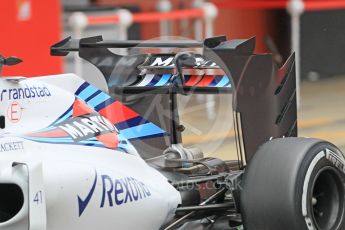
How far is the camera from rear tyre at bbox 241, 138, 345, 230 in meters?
4.51

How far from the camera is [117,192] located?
4.41 meters

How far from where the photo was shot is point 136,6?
1387 cm

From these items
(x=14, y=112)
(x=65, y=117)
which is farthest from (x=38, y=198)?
(x=65, y=117)

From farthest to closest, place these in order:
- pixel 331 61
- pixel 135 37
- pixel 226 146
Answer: pixel 331 61 → pixel 135 37 → pixel 226 146

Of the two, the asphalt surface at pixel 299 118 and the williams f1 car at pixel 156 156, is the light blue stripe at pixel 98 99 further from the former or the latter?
the asphalt surface at pixel 299 118

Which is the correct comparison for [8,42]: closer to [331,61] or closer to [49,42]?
[49,42]

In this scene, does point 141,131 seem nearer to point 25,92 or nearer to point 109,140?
point 109,140

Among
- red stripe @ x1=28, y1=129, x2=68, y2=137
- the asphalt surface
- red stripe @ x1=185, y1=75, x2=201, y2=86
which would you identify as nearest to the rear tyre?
red stripe @ x1=185, y1=75, x2=201, y2=86

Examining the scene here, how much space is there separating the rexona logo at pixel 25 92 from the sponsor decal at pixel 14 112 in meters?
0.03

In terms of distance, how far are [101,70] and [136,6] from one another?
27.7 feet

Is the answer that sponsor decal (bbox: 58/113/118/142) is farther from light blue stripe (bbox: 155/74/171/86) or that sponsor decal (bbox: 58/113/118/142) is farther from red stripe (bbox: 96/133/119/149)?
light blue stripe (bbox: 155/74/171/86)

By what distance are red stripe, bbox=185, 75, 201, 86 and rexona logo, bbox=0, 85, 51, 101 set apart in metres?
0.99

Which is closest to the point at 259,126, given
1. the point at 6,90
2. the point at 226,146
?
the point at 6,90

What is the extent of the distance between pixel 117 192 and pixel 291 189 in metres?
0.84
